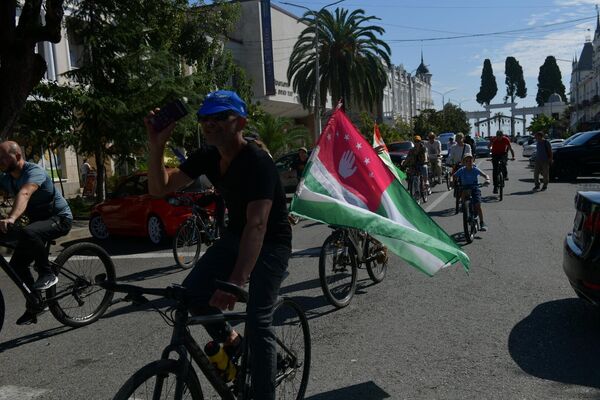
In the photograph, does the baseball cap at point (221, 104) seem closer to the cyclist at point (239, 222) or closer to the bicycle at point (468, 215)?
the cyclist at point (239, 222)

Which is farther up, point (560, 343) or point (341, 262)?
point (341, 262)

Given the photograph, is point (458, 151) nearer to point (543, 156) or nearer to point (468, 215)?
point (543, 156)

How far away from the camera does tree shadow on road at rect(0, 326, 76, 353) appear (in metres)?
5.26

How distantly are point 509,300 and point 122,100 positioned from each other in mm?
11454

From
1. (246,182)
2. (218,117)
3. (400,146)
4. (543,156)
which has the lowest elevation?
(543,156)

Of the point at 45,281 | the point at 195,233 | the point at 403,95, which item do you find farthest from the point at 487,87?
the point at 45,281

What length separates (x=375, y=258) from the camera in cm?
683

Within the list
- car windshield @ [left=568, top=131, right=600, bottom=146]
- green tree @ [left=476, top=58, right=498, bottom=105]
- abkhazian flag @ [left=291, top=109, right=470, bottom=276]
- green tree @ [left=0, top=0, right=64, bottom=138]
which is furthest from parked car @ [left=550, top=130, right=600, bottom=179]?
green tree @ [left=476, top=58, right=498, bottom=105]

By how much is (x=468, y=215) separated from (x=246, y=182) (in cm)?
725

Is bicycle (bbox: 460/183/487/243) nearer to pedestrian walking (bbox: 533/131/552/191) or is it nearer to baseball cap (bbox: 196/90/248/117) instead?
baseball cap (bbox: 196/90/248/117)

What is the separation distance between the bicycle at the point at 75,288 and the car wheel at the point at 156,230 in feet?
16.1

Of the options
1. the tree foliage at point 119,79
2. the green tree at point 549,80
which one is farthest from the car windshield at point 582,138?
the green tree at point 549,80

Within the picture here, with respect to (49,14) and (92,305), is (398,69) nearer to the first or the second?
(49,14)

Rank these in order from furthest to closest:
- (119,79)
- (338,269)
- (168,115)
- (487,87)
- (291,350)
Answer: (487,87), (119,79), (338,269), (291,350), (168,115)
